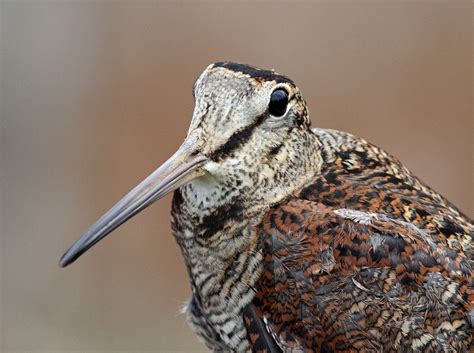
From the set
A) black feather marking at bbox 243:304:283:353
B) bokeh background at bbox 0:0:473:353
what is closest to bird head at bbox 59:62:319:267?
black feather marking at bbox 243:304:283:353

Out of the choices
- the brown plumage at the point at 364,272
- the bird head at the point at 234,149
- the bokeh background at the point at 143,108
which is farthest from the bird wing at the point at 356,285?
the bokeh background at the point at 143,108

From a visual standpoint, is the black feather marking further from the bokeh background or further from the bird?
the bokeh background

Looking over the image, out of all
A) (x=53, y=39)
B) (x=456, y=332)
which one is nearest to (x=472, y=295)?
(x=456, y=332)

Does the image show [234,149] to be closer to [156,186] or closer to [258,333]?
[156,186]

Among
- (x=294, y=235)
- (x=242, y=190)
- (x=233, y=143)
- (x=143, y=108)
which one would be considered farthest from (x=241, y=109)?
(x=143, y=108)

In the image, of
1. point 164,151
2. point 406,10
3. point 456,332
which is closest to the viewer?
point 456,332

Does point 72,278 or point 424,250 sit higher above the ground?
point 424,250

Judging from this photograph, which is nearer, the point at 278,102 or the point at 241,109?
the point at 241,109

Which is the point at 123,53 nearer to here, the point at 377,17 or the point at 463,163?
the point at 377,17
